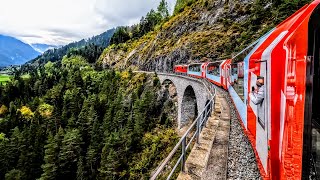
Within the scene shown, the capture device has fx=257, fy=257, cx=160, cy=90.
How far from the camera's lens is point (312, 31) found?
9.42ft

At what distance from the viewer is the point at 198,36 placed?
53312 mm

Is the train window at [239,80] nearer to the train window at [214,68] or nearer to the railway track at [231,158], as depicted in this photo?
the railway track at [231,158]

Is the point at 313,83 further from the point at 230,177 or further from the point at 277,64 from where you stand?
the point at 230,177

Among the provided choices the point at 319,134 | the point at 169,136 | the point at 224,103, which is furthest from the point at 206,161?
the point at 169,136

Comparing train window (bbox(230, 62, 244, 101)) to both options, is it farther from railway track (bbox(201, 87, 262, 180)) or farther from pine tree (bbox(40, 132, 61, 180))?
pine tree (bbox(40, 132, 61, 180))

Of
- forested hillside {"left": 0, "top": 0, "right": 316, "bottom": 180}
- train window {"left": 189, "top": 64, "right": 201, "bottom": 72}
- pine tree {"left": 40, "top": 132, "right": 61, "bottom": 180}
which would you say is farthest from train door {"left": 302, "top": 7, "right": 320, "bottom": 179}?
pine tree {"left": 40, "top": 132, "right": 61, "bottom": 180}

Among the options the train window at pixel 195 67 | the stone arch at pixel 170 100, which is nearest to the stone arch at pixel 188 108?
the train window at pixel 195 67

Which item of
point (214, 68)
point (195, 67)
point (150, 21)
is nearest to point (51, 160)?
point (195, 67)

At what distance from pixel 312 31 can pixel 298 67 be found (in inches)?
17.2

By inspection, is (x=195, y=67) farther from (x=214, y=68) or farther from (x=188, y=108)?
(x=214, y=68)

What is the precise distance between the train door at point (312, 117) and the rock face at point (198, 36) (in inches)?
1562

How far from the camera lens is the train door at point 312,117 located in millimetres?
2736

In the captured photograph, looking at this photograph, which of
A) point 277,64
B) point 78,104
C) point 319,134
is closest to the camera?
point 319,134

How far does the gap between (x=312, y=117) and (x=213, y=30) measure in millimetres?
51476
